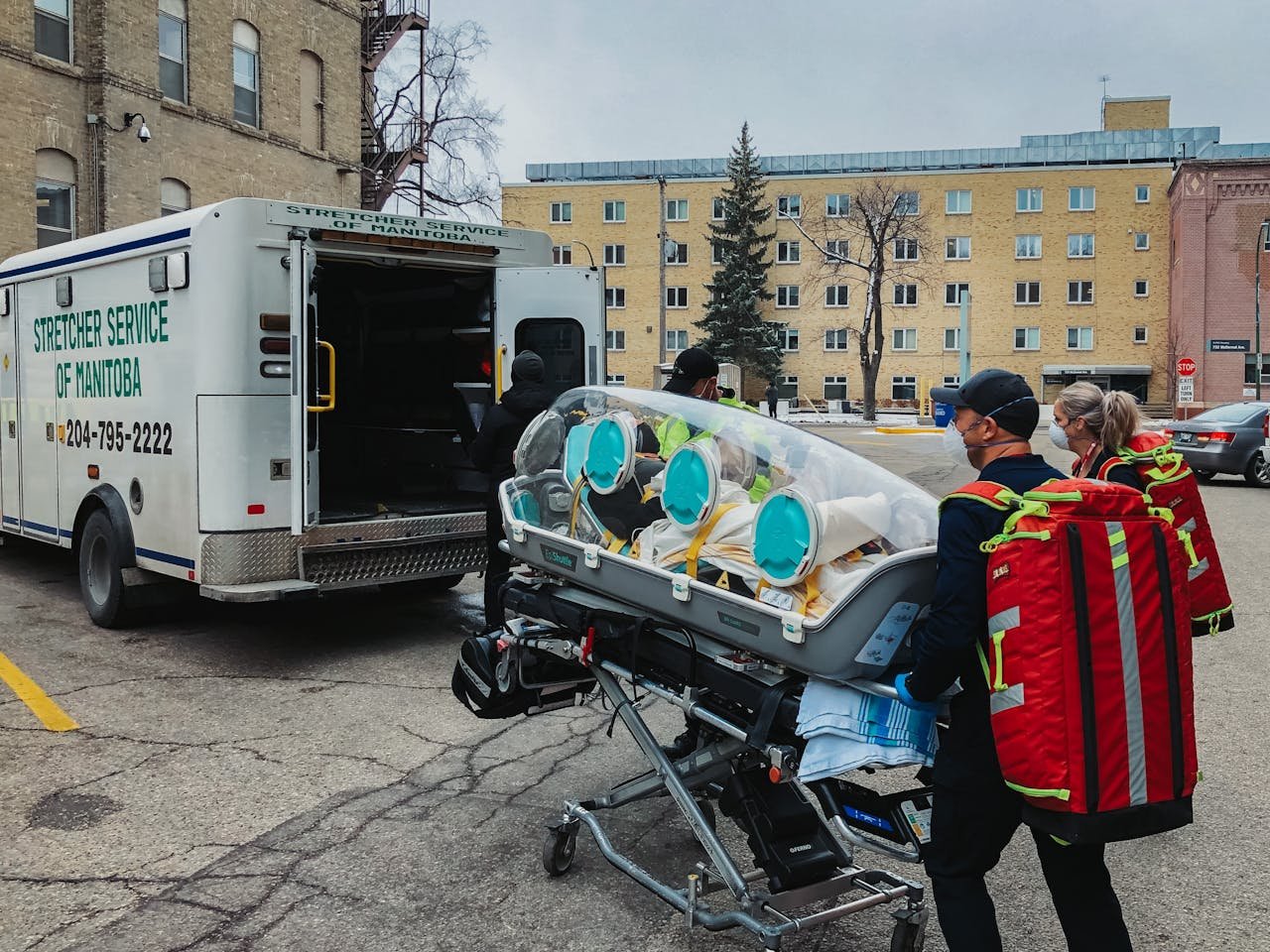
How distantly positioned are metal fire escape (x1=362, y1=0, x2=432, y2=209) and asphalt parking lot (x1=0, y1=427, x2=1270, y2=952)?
1017 inches

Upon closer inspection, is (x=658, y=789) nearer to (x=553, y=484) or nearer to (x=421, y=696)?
(x=553, y=484)

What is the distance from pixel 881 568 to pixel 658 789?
4.84ft

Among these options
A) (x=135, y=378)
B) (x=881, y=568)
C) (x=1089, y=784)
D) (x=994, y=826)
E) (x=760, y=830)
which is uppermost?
(x=135, y=378)

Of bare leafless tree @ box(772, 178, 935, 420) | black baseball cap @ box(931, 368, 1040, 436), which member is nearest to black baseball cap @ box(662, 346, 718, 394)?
black baseball cap @ box(931, 368, 1040, 436)

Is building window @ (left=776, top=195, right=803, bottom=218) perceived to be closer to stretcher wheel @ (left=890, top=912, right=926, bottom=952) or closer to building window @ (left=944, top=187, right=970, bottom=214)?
building window @ (left=944, top=187, right=970, bottom=214)

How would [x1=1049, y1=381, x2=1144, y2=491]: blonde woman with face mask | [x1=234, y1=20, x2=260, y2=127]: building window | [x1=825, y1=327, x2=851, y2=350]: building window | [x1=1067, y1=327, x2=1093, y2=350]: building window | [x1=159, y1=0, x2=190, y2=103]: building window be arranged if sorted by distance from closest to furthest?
1. [x1=1049, y1=381, x2=1144, y2=491]: blonde woman with face mask
2. [x1=159, y1=0, x2=190, y2=103]: building window
3. [x1=234, y1=20, x2=260, y2=127]: building window
4. [x1=1067, y1=327, x2=1093, y2=350]: building window
5. [x1=825, y1=327, x2=851, y2=350]: building window

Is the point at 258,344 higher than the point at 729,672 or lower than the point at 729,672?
higher

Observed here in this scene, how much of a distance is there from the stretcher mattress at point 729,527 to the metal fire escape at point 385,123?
92.5 feet

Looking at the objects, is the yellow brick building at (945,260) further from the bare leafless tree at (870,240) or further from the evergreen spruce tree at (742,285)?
the evergreen spruce tree at (742,285)

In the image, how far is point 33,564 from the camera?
1131cm

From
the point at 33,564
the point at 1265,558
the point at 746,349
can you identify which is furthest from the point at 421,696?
the point at 746,349

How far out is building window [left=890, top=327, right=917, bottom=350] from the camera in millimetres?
61312

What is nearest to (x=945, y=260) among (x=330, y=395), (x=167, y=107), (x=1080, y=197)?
(x=1080, y=197)

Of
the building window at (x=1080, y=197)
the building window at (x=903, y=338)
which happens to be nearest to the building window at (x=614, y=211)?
the building window at (x=903, y=338)
